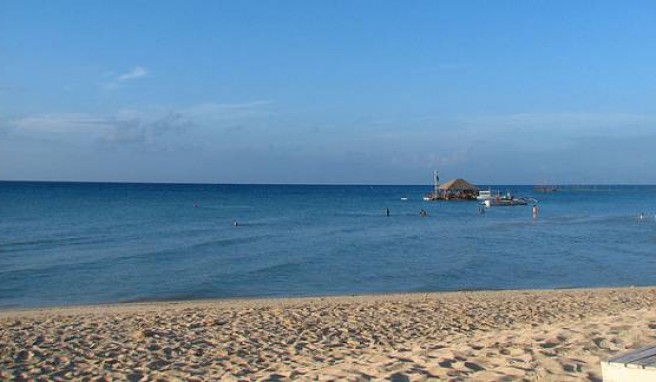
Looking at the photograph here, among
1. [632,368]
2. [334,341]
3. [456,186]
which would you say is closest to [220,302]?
[334,341]

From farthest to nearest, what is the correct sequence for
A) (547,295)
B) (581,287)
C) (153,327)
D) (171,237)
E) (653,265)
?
(171,237), (653,265), (581,287), (547,295), (153,327)

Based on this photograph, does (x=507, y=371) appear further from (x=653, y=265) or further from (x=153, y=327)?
(x=653, y=265)

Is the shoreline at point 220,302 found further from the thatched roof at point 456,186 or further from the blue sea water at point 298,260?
the thatched roof at point 456,186

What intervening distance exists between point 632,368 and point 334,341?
5005 millimetres

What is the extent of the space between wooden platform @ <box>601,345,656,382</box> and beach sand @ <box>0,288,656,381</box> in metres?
1.40

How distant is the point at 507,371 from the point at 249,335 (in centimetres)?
426

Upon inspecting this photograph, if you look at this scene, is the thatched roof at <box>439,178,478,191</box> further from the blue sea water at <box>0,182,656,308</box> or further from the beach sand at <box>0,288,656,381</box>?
the beach sand at <box>0,288,656,381</box>

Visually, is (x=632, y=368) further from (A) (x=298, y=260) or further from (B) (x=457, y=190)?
(B) (x=457, y=190)

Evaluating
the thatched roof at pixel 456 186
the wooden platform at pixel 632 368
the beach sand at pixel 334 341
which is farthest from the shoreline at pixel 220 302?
the thatched roof at pixel 456 186

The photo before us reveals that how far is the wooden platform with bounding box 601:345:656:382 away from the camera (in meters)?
4.21

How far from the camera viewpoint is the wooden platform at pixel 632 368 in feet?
13.8

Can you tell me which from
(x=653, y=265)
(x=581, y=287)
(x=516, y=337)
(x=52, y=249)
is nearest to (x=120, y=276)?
(x=52, y=249)

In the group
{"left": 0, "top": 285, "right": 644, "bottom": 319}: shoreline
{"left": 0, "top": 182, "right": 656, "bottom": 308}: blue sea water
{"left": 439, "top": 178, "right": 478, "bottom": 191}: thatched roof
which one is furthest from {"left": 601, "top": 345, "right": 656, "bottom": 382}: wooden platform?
{"left": 439, "top": 178, "right": 478, "bottom": 191}: thatched roof

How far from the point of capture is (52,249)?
83.6 ft
